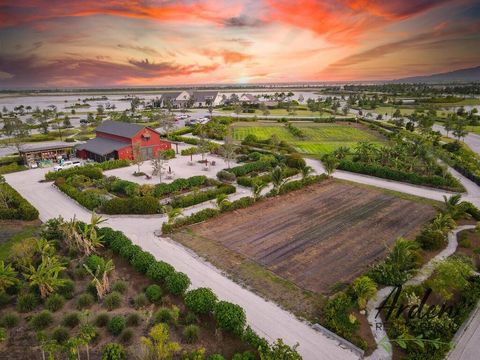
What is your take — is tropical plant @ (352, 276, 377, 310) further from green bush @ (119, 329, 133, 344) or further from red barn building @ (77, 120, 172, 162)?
red barn building @ (77, 120, 172, 162)

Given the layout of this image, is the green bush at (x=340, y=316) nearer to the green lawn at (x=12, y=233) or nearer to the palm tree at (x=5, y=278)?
the palm tree at (x=5, y=278)

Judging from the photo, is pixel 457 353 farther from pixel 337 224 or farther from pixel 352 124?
pixel 352 124

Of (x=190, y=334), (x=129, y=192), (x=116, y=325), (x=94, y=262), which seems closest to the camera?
(x=190, y=334)


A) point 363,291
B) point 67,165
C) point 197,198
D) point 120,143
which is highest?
point 120,143

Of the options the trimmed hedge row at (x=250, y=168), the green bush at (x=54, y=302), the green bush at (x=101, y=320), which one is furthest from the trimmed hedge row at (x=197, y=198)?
the green bush at (x=101, y=320)

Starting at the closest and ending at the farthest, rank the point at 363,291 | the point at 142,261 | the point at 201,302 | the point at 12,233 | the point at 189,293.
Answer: the point at 201,302 < the point at 363,291 < the point at 189,293 < the point at 142,261 < the point at 12,233

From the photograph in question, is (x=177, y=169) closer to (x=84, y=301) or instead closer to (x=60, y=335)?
(x=84, y=301)

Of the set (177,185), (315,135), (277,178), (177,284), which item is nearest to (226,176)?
(177,185)

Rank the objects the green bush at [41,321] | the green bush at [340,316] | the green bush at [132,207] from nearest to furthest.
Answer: the green bush at [340,316]
the green bush at [41,321]
the green bush at [132,207]
